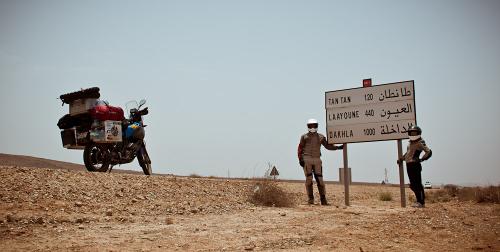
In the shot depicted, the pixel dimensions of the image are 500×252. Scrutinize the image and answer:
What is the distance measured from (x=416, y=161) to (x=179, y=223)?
18.1 ft

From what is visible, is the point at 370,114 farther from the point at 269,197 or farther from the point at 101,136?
the point at 101,136

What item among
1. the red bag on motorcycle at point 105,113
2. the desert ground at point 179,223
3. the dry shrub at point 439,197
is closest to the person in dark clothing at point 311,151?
the desert ground at point 179,223

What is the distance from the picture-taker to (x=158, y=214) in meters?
7.65

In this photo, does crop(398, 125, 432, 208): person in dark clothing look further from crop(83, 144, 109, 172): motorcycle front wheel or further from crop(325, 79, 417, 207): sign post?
crop(83, 144, 109, 172): motorcycle front wheel

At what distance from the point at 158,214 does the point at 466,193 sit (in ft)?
34.5

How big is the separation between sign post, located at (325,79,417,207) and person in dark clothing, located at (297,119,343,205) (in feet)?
1.19

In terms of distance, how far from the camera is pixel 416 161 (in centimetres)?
991

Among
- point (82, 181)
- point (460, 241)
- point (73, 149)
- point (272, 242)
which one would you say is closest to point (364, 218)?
point (460, 241)

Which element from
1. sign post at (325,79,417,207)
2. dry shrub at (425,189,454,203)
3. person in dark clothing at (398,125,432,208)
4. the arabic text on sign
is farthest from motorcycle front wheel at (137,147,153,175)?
dry shrub at (425,189,454,203)

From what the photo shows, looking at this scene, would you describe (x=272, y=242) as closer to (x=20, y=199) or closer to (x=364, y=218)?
(x=364, y=218)

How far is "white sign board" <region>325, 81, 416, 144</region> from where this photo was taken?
34.8ft

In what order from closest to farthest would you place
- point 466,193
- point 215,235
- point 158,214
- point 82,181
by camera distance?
point 215,235, point 158,214, point 82,181, point 466,193

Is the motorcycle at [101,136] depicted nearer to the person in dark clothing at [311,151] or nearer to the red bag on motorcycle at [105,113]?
the red bag on motorcycle at [105,113]

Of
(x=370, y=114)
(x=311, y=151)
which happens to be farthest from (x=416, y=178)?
(x=311, y=151)
